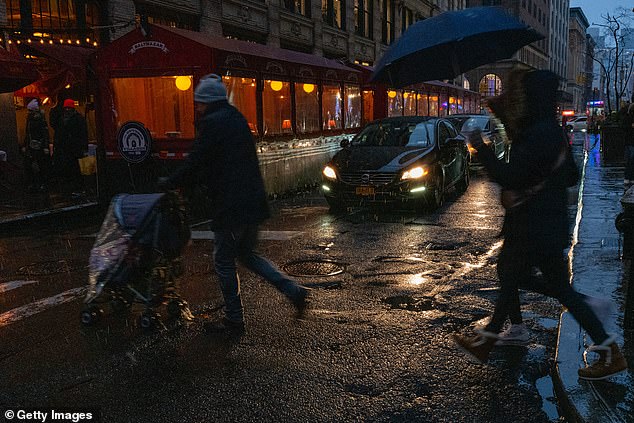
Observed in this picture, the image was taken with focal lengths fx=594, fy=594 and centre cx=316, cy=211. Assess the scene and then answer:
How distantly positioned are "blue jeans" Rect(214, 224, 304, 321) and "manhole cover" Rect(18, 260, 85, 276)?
10.8 feet

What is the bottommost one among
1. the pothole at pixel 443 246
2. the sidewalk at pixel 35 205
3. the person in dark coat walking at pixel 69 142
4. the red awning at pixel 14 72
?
the pothole at pixel 443 246

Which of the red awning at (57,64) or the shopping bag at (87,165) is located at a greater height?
the red awning at (57,64)

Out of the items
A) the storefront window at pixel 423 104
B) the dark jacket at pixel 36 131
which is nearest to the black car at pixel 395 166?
the dark jacket at pixel 36 131

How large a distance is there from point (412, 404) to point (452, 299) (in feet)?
7.46

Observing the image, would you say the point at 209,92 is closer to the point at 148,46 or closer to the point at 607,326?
the point at 607,326

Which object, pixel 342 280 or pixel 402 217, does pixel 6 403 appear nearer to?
pixel 342 280

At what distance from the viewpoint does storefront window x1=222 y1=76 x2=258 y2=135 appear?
42.5 ft

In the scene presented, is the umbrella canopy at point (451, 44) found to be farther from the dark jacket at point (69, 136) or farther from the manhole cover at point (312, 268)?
the dark jacket at point (69, 136)

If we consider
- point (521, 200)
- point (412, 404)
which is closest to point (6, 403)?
point (412, 404)

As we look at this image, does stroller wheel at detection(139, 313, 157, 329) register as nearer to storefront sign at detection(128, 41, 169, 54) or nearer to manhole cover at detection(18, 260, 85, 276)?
manhole cover at detection(18, 260, 85, 276)

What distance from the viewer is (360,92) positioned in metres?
21.5

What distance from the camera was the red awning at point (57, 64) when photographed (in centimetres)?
1359

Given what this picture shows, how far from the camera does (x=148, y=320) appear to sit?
5.05 metres

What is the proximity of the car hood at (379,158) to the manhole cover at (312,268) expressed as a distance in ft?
12.1
